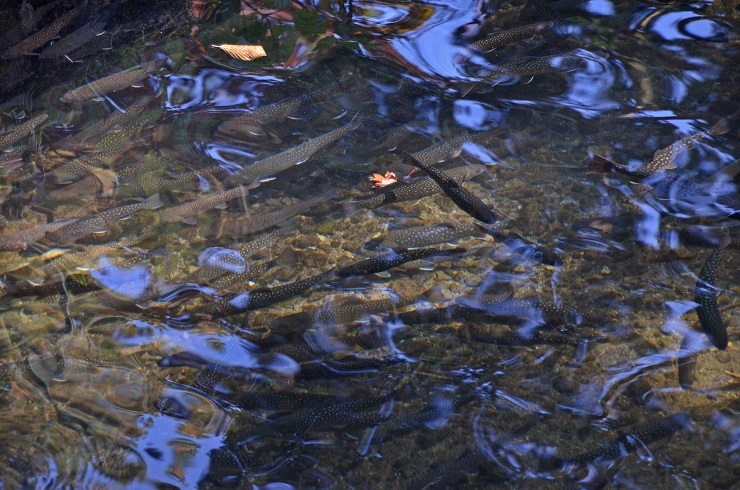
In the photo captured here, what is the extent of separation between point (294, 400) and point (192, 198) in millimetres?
2084

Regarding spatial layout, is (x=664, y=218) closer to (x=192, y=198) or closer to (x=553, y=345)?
(x=553, y=345)

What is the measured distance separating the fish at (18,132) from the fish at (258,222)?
7.36 ft

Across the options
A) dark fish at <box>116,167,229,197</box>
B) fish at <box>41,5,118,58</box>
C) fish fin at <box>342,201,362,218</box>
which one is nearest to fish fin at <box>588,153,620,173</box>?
fish fin at <box>342,201,362,218</box>

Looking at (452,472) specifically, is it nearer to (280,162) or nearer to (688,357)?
(688,357)

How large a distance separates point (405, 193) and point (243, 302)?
1437 mm

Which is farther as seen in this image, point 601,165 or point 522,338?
point 601,165

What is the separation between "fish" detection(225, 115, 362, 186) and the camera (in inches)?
175

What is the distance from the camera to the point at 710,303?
326 centimetres

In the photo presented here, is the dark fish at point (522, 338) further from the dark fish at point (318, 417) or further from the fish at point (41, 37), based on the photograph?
the fish at point (41, 37)

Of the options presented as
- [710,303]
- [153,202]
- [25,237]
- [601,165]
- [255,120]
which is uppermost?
[601,165]

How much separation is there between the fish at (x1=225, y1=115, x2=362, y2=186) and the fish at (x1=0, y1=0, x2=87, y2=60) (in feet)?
8.90

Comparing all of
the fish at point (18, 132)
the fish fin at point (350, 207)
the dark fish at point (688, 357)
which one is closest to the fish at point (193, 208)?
the fish fin at point (350, 207)

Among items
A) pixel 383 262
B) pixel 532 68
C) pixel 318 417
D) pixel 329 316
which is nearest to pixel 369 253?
pixel 383 262

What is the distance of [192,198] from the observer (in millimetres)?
4430
